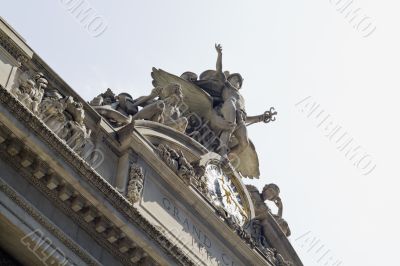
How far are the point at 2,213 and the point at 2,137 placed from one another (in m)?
1.52

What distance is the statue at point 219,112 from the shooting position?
2480 cm

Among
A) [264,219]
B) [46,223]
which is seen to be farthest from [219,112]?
[46,223]

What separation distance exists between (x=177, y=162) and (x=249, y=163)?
232 inches

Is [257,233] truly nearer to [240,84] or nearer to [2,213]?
[240,84]

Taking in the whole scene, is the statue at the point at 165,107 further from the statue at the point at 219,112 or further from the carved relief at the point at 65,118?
the carved relief at the point at 65,118

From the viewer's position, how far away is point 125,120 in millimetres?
20672

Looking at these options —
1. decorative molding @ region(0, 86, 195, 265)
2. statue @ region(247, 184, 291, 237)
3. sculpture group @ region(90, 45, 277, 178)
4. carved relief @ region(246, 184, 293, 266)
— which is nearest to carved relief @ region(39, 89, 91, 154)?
decorative molding @ region(0, 86, 195, 265)

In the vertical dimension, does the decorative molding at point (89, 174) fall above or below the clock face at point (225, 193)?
below

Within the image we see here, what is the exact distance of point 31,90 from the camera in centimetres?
1745

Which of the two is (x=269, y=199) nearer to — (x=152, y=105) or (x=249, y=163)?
(x=249, y=163)

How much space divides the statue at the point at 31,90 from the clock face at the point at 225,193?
596 centimetres

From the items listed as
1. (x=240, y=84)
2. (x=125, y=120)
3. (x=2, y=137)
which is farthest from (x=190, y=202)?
(x=240, y=84)

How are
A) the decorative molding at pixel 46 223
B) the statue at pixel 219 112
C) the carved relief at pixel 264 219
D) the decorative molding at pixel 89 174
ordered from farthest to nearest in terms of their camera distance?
1. the statue at pixel 219 112
2. the carved relief at pixel 264 219
3. the decorative molding at pixel 89 174
4. the decorative molding at pixel 46 223

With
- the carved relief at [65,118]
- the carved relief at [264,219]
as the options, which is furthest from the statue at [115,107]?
the carved relief at [264,219]
